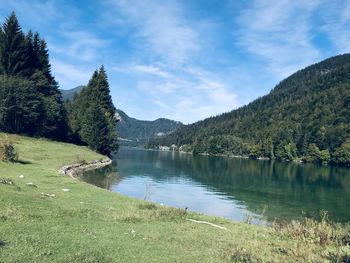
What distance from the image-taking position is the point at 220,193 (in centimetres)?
6481

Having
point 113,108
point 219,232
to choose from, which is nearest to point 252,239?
point 219,232

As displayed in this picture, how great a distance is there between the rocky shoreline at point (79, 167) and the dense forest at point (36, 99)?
15.6 metres

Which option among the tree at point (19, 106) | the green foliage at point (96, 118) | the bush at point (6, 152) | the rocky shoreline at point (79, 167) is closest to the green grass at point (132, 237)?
the bush at point (6, 152)

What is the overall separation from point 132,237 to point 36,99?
79.9 metres

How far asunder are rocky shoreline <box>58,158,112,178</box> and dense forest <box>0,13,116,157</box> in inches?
615

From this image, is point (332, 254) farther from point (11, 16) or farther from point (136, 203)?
point (11, 16)

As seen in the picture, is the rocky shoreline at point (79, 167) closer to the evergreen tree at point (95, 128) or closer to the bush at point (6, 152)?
the bush at point (6, 152)

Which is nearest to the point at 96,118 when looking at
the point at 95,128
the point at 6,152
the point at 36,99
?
the point at 95,128

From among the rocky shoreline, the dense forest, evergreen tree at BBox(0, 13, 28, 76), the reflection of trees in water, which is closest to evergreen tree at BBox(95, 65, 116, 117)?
the dense forest

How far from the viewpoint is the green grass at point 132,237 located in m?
15.0

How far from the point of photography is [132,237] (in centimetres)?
1834

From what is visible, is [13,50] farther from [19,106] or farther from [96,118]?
[96,118]

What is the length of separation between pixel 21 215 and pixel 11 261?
6.71 meters

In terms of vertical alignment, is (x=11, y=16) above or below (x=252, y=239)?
above
